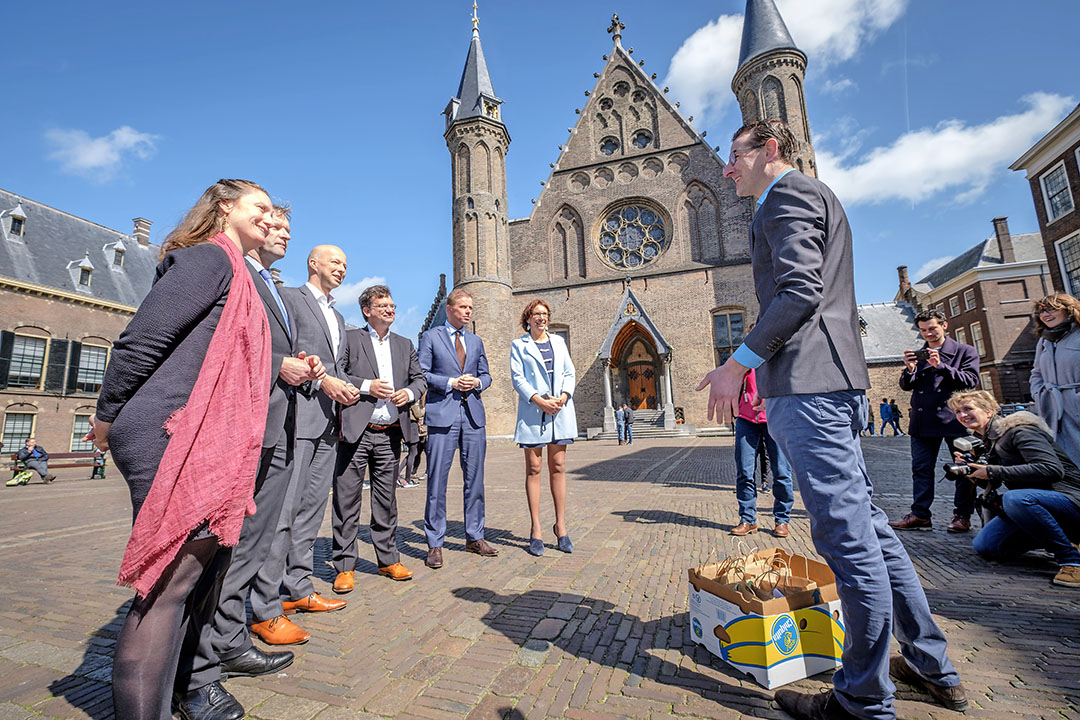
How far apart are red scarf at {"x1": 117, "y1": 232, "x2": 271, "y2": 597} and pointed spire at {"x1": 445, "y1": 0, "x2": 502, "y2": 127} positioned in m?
23.0

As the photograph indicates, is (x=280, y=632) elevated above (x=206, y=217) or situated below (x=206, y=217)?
below

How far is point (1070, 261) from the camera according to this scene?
17.5 meters

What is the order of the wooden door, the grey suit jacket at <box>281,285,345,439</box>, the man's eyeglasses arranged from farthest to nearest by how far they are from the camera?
the wooden door, the grey suit jacket at <box>281,285,345,439</box>, the man's eyeglasses

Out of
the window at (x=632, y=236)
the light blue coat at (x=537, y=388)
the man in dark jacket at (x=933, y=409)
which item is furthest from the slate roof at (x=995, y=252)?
the light blue coat at (x=537, y=388)

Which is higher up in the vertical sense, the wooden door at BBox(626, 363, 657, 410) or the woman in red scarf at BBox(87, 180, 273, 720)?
Answer: the wooden door at BBox(626, 363, 657, 410)

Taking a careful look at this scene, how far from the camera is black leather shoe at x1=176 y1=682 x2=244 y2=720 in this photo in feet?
5.82

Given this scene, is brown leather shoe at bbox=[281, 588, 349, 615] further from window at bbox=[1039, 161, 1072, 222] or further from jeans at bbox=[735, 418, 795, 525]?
window at bbox=[1039, 161, 1072, 222]

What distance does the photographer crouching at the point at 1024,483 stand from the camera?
3.08 metres

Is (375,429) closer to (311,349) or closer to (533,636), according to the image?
(311,349)

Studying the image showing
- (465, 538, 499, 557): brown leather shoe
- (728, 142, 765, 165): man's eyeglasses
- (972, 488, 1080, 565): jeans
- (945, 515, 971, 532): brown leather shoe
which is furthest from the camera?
(945, 515, 971, 532): brown leather shoe

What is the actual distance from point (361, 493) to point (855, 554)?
303 cm

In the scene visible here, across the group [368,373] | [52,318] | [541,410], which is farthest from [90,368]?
[541,410]

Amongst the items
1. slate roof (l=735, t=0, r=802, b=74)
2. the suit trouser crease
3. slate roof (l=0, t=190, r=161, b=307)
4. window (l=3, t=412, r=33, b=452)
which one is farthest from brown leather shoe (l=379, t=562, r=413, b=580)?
window (l=3, t=412, r=33, b=452)

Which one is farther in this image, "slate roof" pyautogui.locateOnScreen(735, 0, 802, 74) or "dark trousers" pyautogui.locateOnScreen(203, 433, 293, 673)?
"slate roof" pyautogui.locateOnScreen(735, 0, 802, 74)
